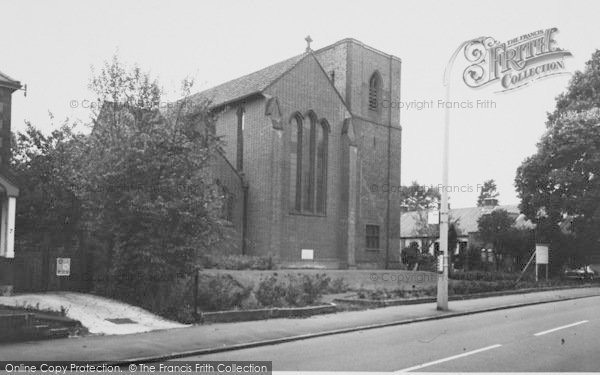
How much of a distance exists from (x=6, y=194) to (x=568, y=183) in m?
33.4

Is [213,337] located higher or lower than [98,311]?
lower

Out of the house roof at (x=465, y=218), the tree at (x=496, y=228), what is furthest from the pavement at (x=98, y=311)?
the house roof at (x=465, y=218)

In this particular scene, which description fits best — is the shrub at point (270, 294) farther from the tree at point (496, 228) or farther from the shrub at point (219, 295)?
the tree at point (496, 228)

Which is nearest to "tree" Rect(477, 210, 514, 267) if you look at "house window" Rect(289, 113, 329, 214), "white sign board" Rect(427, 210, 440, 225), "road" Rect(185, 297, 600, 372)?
"house window" Rect(289, 113, 329, 214)

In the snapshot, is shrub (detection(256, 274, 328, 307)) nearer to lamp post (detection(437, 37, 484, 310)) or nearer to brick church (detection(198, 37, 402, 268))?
lamp post (detection(437, 37, 484, 310))

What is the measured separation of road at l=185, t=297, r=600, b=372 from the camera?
1015cm

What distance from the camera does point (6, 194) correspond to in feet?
61.0

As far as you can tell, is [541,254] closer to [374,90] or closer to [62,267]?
[374,90]

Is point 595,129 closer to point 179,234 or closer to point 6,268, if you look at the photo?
point 179,234

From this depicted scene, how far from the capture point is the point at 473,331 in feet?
48.4

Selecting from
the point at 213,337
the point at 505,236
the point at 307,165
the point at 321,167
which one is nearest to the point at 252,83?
the point at 307,165

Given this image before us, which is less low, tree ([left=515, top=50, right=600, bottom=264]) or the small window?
tree ([left=515, top=50, right=600, bottom=264])

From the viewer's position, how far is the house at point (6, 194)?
18.1 metres

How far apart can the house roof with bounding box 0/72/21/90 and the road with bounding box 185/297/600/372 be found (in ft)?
41.7
